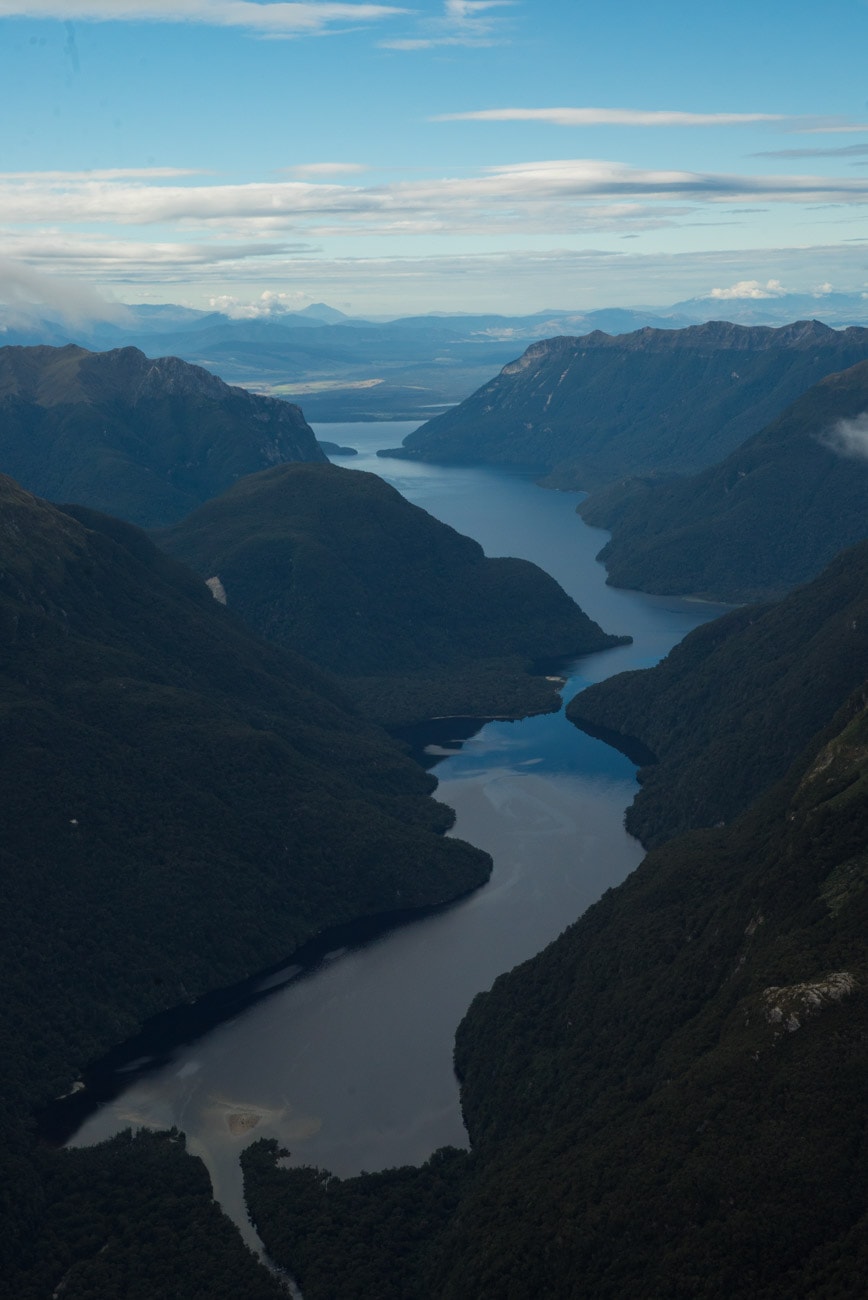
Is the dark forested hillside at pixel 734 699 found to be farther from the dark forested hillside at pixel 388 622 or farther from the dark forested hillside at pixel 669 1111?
the dark forested hillside at pixel 669 1111

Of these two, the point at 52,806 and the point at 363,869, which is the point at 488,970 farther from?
the point at 52,806

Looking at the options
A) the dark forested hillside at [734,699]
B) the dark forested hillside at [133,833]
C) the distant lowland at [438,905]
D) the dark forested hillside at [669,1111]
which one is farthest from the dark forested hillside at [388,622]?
the dark forested hillside at [669,1111]

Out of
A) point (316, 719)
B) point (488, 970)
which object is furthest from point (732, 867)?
point (316, 719)

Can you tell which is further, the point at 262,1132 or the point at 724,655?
the point at 724,655

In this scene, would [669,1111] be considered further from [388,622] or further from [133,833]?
[388,622]

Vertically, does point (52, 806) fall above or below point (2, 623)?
below

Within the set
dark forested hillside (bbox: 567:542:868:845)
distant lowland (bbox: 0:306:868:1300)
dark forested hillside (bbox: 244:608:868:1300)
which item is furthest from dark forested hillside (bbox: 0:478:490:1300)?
dark forested hillside (bbox: 567:542:868:845)

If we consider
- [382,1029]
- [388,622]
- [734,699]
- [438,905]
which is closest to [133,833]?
[438,905]
